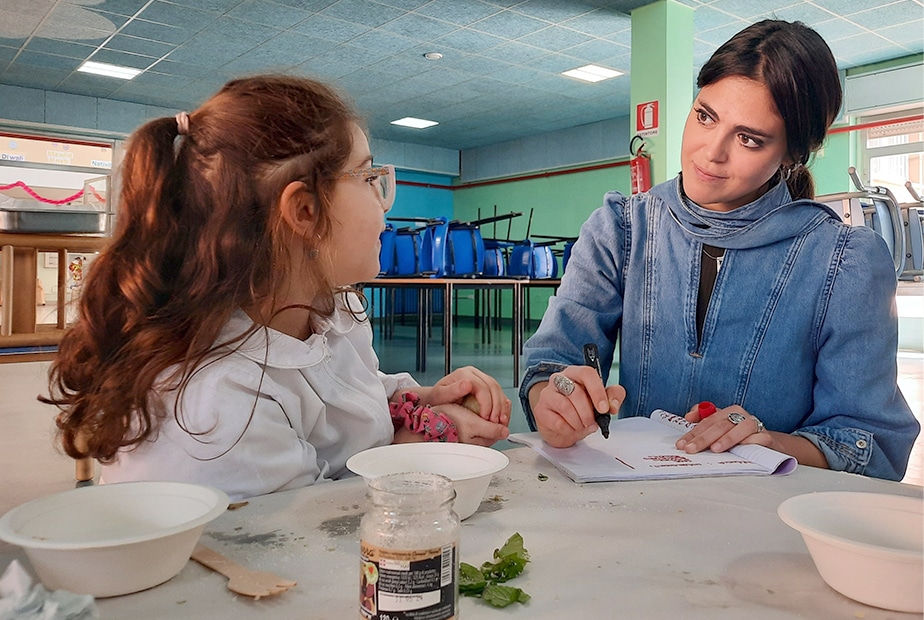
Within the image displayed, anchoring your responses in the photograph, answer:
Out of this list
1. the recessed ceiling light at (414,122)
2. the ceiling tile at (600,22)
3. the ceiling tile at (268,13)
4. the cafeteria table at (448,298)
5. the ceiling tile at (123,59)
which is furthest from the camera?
the recessed ceiling light at (414,122)

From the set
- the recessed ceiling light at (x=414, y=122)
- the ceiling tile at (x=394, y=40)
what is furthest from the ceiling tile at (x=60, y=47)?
the recessed ceiling light at (x=414, y=122)

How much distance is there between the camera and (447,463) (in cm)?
80

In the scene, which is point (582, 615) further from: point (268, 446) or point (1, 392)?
point (1, 392)

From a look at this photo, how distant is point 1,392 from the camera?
2.69 m

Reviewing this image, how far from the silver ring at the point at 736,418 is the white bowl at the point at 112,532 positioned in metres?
0.74

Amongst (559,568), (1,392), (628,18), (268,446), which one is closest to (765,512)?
(559,568)

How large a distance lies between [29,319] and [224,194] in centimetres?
250

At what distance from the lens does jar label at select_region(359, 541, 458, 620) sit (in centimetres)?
43

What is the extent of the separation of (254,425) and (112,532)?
9.3 inches

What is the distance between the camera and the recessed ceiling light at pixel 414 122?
10.3 m

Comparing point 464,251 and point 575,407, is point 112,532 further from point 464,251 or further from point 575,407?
point 464,251

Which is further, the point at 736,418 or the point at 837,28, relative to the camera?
the point at 837,28

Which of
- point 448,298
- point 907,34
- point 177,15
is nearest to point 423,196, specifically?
point 177,15

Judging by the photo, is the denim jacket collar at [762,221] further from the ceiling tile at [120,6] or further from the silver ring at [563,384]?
the ceiling tile at [120,6]
